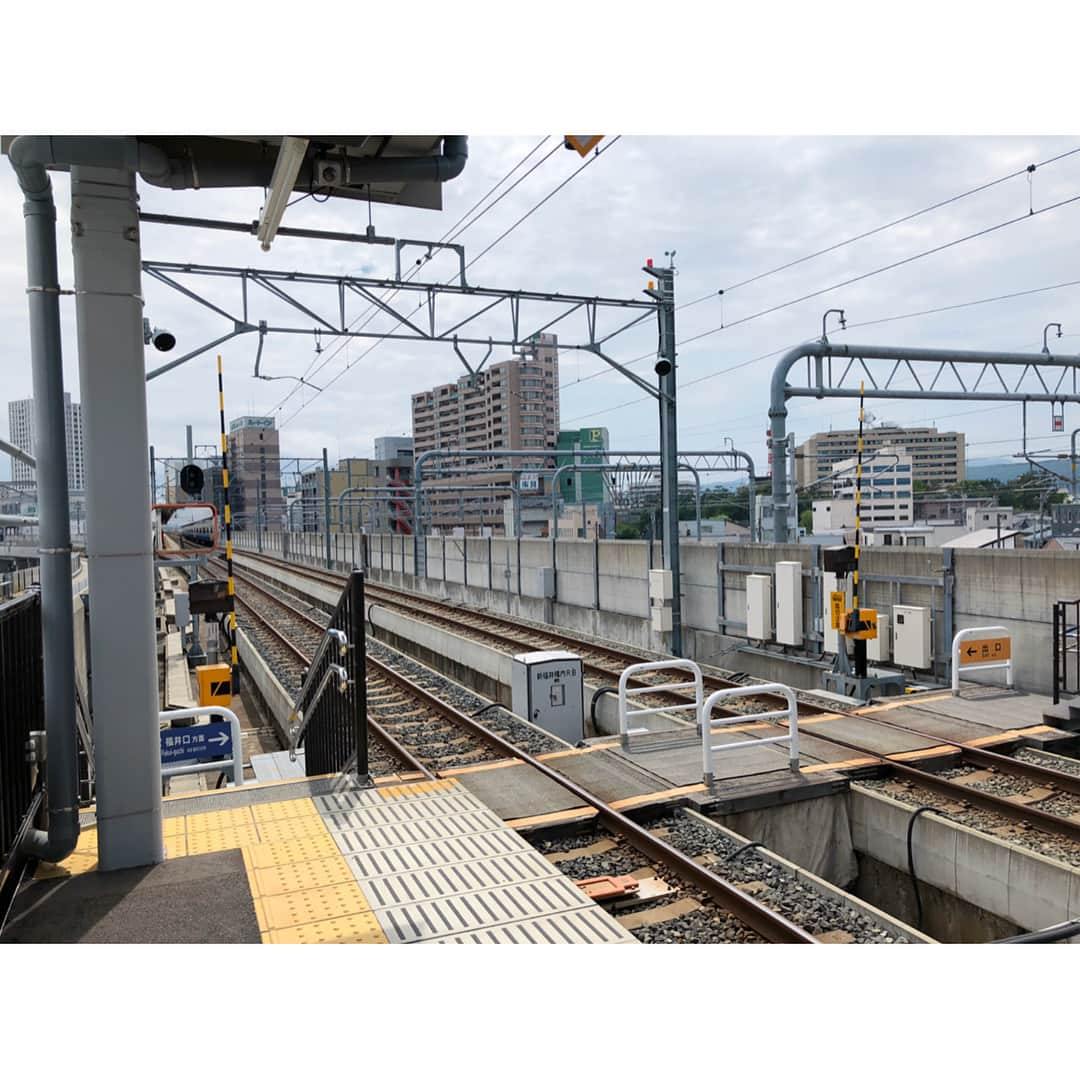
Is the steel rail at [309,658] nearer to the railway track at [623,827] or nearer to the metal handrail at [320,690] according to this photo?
the railway track at [623,827]

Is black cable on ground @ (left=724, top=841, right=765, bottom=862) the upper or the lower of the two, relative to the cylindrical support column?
lower

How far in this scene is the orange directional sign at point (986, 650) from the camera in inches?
403

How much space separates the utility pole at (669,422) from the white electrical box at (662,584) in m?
0.34

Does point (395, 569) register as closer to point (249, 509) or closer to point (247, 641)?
point (247, 641)

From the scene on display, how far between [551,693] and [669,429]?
636cm

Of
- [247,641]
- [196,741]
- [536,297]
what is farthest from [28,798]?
[247,641]

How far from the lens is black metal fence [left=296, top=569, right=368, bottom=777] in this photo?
19.4 feet

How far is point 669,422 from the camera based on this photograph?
49.0 feet

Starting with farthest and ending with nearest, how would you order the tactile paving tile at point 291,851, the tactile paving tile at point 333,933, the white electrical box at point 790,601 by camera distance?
the white electrical box at point 790,601
the tactile paving tile at point 291,851
the tactile paving tile at point 333,933

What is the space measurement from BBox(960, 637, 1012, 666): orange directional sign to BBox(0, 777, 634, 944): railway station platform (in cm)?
686

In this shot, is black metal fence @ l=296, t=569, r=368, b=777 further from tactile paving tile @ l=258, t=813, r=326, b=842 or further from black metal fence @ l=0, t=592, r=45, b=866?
black metal fence @ l=0, t=592, r=45, b=866

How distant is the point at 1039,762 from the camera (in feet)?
25.3

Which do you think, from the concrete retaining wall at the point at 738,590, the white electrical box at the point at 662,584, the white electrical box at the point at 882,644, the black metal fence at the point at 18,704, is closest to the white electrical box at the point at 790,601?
the concrete retaining wall at the point at 738,590

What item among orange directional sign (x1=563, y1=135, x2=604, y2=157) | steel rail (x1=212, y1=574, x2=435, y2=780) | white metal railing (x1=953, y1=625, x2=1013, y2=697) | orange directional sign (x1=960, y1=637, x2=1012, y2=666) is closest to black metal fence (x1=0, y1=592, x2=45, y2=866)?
steel rail (x1=212, y1=574, x2=435, y2=780)
